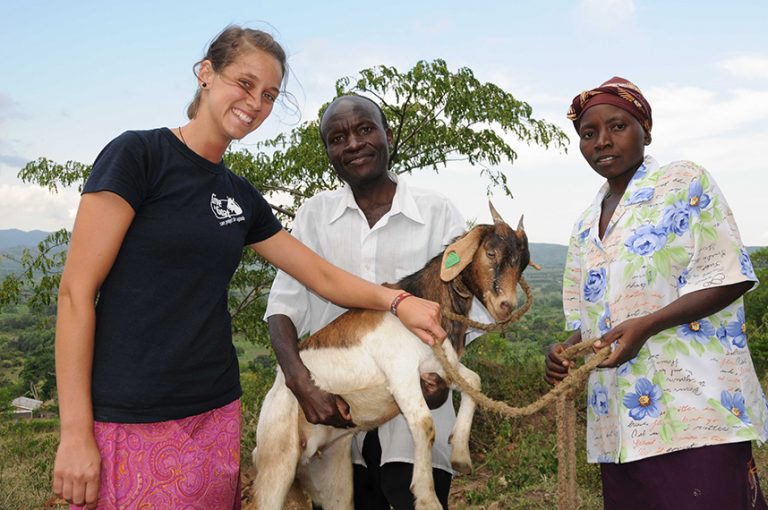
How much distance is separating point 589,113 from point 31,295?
32.5 feet

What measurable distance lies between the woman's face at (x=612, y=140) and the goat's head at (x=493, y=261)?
1.72 feet

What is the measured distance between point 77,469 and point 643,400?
2.27 m

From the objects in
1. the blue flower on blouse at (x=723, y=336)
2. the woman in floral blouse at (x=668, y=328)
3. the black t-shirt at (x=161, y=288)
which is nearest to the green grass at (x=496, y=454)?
the woman in floral blouse at (x=668, y=328)

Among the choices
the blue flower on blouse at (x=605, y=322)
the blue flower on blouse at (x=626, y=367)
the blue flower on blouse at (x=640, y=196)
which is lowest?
the blue flower on blouse at (x=626, y=367)

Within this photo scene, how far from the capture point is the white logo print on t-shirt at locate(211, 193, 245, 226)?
8.33 feet

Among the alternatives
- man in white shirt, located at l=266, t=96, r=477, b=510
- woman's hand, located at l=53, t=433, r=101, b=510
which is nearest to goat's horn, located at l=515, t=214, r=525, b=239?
man in white shirt, located at l=266, t=96, r=477, b=510

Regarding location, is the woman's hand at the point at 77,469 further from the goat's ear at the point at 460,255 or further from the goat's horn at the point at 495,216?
the goat's horn at the point at 495,216

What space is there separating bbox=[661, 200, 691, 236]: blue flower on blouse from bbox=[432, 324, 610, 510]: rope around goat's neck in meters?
0.59

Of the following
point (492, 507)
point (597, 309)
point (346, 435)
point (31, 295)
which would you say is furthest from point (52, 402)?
point (597, 309)

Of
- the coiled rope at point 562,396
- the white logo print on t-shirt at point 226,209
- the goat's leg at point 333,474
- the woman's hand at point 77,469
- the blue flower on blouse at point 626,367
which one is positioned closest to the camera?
the woman's hand at point 77,469

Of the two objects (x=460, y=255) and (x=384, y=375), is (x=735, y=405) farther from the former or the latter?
(x=384, y=375)

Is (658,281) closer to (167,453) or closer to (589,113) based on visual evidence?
(589,113)

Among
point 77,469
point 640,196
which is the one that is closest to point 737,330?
point 640,196

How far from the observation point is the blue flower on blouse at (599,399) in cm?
299
